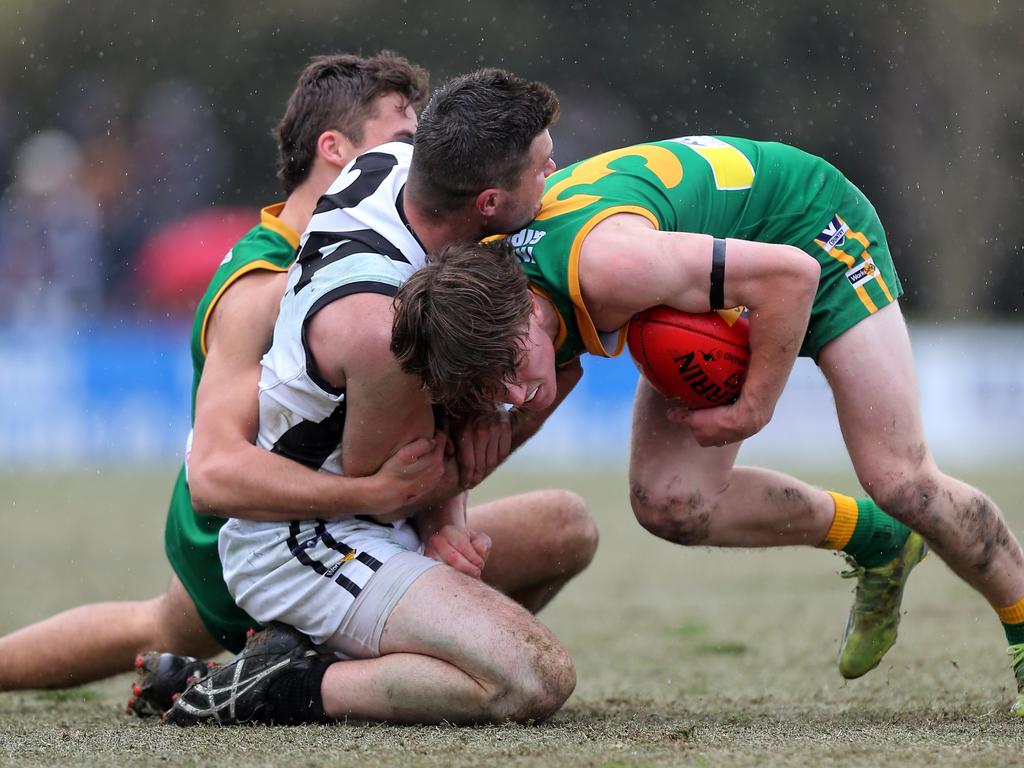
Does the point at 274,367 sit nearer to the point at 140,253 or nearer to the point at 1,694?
the point at 1,694

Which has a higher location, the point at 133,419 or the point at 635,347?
the point at 635,347

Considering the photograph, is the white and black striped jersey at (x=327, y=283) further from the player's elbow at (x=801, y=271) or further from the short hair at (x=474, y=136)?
the player's elbow at (x=801, y=271)

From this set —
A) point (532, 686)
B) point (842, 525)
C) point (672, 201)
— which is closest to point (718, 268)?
point (672, 201)

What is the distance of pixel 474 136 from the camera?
13.7ft

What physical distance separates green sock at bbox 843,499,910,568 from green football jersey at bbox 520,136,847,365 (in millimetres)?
1118

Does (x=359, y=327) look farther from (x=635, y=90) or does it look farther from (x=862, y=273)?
(x=635, y=90)

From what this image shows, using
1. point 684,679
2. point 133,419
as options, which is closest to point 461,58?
point 133,419

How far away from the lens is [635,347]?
447 centimetres

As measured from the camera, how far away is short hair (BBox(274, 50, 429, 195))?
5202mm

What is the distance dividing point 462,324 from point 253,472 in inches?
34.3

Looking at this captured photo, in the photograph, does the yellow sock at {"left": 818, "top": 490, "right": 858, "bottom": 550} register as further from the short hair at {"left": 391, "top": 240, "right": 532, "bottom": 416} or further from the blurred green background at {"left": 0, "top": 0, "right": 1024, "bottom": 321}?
the blurred green background at {"left": 0, "top": 0, "right": 1024, "bottom": 321}

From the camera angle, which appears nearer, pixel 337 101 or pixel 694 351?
pixel 694 351

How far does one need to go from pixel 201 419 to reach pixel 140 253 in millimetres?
14933

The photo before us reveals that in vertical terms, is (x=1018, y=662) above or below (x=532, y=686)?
below
